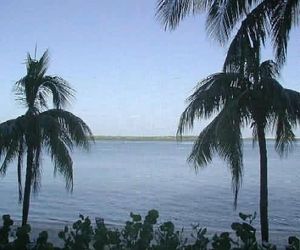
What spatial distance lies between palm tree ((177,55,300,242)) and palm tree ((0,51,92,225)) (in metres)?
2.97

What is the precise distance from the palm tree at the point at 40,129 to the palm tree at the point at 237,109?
9.73ft

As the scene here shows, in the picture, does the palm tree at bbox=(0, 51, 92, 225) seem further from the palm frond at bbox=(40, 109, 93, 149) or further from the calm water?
the calm water

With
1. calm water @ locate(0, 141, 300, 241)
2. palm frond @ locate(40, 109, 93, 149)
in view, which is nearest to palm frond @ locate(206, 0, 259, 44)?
palm frond @ locate(40, 109, 93, 149)

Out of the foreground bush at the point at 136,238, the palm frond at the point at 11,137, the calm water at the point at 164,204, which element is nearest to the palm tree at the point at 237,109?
the palm frond at the point at 11,137

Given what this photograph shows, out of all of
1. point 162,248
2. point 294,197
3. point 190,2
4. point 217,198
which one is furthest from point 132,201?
point 162,248

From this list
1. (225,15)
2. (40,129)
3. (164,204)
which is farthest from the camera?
(164,204)

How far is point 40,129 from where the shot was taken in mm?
12180

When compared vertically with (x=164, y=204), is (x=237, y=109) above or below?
above

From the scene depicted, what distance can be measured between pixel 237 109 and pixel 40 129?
16.3 feet

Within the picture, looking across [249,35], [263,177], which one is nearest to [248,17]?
[249,35]

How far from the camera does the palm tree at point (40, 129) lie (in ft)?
39.6

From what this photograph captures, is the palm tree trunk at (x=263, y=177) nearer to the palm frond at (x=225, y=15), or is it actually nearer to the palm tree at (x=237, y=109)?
the palm tree at (x=237, y=109)

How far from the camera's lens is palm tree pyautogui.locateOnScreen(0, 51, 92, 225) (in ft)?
39.6

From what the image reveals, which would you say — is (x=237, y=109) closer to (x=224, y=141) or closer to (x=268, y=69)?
(x=224, y=141)
